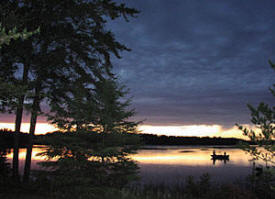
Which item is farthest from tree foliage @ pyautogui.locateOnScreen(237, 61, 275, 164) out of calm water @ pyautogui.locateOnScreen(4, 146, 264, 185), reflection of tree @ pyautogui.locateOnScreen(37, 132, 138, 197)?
reflection of tree @ pyautogui.locateOnScreen(37, 132, 138, 197)

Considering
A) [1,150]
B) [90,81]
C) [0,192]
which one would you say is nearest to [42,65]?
[90,81]

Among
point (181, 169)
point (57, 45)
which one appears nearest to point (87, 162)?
point (57, 45)

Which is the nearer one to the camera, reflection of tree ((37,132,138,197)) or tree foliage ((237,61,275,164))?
tree foliage ((237,61,275,164))

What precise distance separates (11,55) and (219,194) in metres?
15.3

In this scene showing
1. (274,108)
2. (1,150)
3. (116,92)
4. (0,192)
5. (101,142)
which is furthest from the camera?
(1,150)

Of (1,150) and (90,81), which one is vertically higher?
(90,81)

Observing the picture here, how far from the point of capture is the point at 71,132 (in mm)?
14406

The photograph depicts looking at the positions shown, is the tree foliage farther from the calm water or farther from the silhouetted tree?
the silhouetted tree

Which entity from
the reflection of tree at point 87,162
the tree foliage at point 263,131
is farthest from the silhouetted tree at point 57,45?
the tree foliage at point 263,131

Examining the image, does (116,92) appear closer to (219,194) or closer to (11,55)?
(11,55)

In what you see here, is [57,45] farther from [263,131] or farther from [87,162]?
[263,131]

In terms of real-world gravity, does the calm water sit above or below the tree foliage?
below

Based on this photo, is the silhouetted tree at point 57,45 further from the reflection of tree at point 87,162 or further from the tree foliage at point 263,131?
the tree foliage at point 263,131

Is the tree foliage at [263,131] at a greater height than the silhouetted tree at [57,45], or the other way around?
the silhouetted tree at [57,45]
